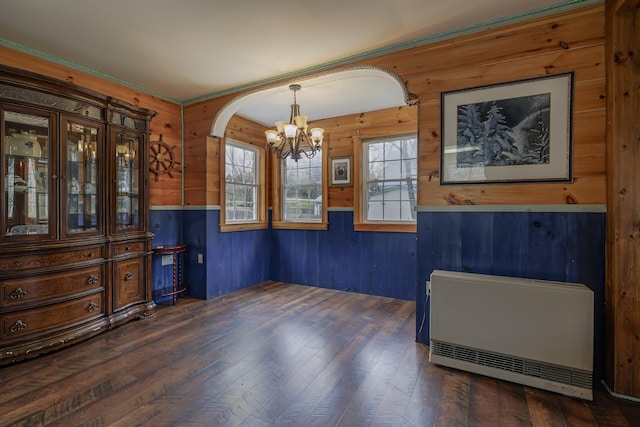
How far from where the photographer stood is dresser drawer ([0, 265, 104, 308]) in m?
2.31

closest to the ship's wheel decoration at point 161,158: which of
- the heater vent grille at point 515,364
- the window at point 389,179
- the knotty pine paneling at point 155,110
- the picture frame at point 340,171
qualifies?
the knotty pine paneling at point 155,110

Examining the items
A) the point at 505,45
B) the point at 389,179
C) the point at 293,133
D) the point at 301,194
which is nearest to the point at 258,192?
the point at 301,194

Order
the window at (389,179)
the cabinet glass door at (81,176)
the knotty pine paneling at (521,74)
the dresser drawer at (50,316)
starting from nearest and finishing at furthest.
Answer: the knotty pine paneling at (521,74), the dresser drawer at (50,316), the cabinet glass door at (81,176), the window at (389,179)

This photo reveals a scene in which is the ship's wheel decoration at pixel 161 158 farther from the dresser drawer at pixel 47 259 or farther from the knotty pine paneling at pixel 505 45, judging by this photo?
the knotty pine paneling at pixel 505 45

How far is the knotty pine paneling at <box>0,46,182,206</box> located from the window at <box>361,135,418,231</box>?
250cm

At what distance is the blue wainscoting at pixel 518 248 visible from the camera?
2088mm

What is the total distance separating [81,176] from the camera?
2797mm

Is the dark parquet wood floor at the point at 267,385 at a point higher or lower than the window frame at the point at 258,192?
lower

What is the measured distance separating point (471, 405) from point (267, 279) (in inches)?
142

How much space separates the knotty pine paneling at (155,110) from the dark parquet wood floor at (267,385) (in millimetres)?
1599

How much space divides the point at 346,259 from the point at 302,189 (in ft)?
4.28

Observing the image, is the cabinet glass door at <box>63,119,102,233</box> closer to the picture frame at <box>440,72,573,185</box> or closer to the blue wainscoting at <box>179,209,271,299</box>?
the blue wainscoting at <box>179,209,271,299</box>

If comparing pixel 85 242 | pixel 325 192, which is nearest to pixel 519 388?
pixel 325 192

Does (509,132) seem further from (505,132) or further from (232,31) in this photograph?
(232,31)
